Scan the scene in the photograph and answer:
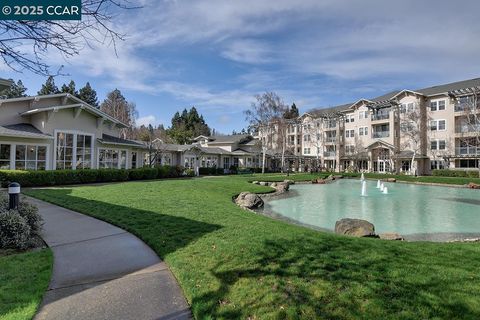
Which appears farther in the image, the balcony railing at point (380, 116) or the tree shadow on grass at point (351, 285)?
the balcony railing at point (380, 116)

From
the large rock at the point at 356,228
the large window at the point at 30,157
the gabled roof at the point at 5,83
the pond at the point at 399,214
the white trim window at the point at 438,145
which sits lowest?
the pond at the point at 399,214

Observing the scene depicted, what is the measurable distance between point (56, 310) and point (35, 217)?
3.96 meters

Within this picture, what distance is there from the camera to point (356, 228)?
339 inches

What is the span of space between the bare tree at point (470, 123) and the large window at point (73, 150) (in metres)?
41.1

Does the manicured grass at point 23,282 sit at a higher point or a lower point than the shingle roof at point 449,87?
lower

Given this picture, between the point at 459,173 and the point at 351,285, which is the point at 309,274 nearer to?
the point at 351,285

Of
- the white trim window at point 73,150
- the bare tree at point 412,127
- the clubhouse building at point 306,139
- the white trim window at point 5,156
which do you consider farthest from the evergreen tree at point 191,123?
the white trim window at point 5,156

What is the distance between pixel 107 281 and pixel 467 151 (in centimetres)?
4638

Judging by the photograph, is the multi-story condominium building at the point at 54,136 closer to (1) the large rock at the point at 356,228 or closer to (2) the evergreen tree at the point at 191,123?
Answer: (1) the large rock at the point at 356,228

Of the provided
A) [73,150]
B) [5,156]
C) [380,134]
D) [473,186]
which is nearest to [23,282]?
[5,156]

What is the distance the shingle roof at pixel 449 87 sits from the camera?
40.8 meters

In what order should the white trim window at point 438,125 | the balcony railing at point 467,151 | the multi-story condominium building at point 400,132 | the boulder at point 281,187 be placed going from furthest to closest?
the white trim window at point 438,125
the multi-story condominium building at point 400,132
the balcony railing at point 467,151
the boulder at point 281,187

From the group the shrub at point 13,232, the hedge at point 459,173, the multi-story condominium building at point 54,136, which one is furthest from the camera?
the hedge at point 459,173

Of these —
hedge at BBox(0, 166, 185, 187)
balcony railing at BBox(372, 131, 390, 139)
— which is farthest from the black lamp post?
balcony railing at BBox(372, 131, 390, 139)
